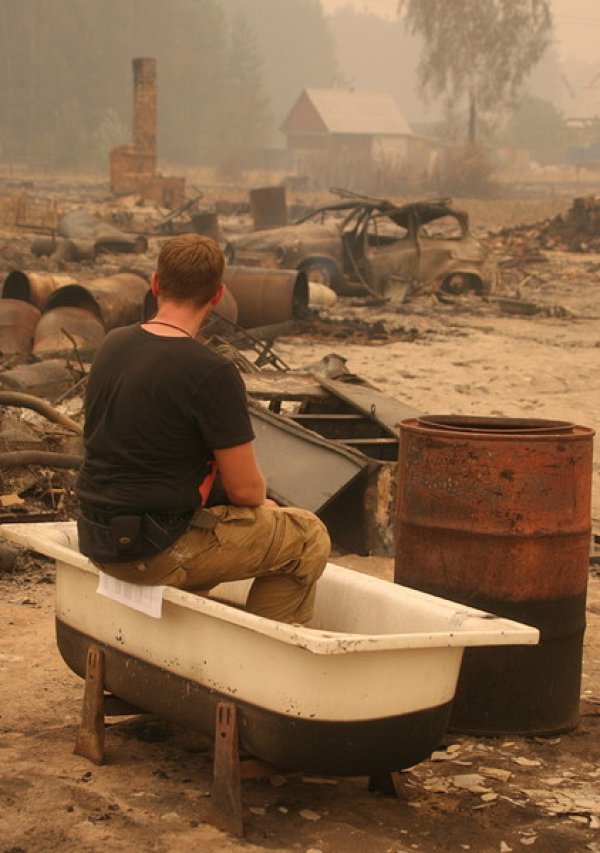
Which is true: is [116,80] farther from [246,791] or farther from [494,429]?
[246,791]

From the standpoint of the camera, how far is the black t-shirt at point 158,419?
381 cm

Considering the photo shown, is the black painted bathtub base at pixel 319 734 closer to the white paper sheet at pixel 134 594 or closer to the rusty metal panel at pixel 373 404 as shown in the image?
the white paper sheet at pixel 134 594

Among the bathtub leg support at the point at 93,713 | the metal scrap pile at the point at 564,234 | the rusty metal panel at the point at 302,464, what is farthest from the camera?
the metal scrap pile at the point at 564,234

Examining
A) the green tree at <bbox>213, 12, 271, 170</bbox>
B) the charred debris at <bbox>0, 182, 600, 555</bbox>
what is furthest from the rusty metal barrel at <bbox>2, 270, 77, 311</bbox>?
the green tree at <bbox>213, 12, 271, 170</bbox>

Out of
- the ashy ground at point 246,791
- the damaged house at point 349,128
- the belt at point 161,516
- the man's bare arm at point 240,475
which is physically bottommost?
the ashy ground at point 246,791

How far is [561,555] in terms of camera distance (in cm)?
454

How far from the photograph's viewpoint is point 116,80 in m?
82.6

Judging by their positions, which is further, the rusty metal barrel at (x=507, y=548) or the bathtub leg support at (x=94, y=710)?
the rusty metal barrel at (x=507, y=548)

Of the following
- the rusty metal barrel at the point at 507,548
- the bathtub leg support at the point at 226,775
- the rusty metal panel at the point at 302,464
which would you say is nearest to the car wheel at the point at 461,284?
the rusty metal panel at the point at 302,464

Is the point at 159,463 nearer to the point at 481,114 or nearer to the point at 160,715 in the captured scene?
the point at 160,715

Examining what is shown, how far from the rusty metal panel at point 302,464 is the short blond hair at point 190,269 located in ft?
9.66

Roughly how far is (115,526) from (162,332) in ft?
1.95

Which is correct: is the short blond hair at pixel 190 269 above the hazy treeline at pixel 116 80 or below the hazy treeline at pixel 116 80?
below

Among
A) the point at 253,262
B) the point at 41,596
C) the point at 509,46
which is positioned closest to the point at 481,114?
the point at 509,46
